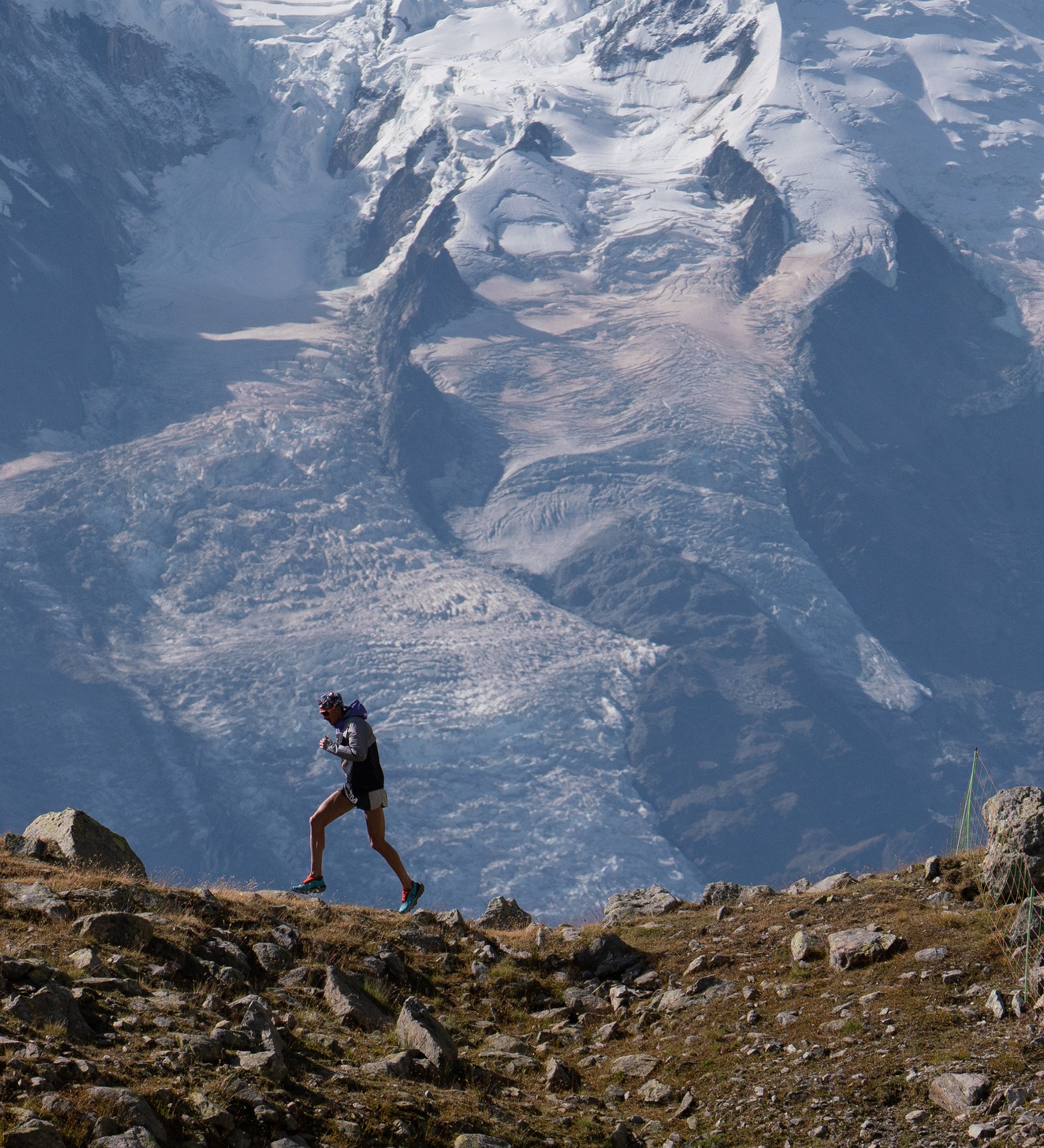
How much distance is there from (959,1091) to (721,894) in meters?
10.5

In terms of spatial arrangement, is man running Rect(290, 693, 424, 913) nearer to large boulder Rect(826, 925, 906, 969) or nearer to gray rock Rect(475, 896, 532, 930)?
gray rock Rect(475, 896, 532, 930)

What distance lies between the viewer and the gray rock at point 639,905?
21.5m

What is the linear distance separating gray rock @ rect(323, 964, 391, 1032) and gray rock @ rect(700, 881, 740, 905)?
836 centimetres

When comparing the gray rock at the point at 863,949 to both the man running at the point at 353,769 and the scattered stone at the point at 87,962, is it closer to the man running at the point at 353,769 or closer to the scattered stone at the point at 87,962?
the man running at the point at 353,769

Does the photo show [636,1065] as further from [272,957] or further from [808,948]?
[272,957]

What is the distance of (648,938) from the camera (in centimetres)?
1892

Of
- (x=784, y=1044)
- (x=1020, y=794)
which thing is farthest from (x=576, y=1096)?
(x=1020, y=794)

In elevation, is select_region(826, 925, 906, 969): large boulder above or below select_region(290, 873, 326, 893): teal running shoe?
below

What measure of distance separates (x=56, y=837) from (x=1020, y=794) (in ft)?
43.9

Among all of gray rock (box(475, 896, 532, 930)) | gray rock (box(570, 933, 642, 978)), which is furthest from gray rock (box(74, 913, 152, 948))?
gray rock (box(475, 896, 532, 930))

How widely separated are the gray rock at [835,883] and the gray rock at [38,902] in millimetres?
10926

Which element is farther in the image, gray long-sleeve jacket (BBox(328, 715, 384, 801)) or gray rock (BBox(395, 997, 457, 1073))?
gray long-sleeve jacket (BBox(328, 715, 384, 801))

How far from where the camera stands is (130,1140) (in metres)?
9.69

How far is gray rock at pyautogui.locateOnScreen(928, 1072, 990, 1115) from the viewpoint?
11727 millimetres
